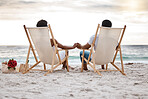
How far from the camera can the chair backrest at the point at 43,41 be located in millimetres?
4699

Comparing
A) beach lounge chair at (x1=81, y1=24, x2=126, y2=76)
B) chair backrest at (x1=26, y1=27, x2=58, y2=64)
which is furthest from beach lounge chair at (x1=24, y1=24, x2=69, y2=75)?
beach lounge chair at (x1=81, y1=24, x2=126, y2=76)

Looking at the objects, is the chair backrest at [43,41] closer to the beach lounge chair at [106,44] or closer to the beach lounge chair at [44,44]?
the beach lounge chair at [44,44]

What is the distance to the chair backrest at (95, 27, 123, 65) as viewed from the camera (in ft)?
15.1

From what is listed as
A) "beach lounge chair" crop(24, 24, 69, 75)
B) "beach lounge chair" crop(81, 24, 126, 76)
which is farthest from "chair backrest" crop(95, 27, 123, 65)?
"beach lounge chair" crop(24, 24, 69, 75)

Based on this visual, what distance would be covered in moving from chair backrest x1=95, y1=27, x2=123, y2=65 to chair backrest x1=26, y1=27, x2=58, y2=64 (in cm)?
96

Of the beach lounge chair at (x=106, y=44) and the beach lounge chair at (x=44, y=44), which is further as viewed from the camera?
the beach lounge chair at (x=44, y=44)

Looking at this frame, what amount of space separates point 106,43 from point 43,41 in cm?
131

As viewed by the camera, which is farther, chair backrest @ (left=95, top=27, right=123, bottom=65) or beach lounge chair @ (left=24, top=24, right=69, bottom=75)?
beach lounge chair @ (left=24, top=24, right=69, bottom=75)

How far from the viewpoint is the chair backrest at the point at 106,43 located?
15.1 feet

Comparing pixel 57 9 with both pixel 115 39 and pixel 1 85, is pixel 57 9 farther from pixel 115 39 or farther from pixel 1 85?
pixel 1 85

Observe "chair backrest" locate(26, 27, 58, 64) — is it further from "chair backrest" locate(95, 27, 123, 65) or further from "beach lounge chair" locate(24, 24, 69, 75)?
"chair backrest" locate(95, 27, 123, 65)

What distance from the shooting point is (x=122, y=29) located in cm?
477

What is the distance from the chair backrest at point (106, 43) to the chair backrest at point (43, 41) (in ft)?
3.14

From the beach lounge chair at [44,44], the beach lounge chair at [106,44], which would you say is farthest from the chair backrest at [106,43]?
the beach lounge chair at [44,44]
